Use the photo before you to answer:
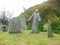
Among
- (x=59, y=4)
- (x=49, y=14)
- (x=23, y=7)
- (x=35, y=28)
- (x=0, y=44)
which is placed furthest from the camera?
(x=23, y=7)

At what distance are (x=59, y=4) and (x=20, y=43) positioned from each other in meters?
3.53

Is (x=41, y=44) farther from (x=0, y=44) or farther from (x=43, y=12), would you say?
(x=43, y=12)

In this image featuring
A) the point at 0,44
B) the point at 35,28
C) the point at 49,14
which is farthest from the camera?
the point at 49,14

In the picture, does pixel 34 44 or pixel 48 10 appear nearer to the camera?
pixel 34 44

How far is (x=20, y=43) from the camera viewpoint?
15.9m

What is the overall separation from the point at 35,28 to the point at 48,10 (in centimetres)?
2112

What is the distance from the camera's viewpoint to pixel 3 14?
47.8 meters

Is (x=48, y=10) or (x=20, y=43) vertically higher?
(x=48, y=10)

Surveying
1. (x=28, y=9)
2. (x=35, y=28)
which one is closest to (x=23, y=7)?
(x=28, y=9)

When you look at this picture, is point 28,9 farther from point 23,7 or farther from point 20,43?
point 20,43

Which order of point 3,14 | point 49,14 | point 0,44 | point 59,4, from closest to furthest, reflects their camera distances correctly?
point 59,4, point 0,44, point 49,14, point 3,14

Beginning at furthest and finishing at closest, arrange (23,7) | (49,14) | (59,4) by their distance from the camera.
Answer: (23,7), (49,14), (59,4)

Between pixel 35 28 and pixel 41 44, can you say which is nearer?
pixel 41 44

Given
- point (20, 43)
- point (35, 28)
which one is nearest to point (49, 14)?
point (35, 28)
